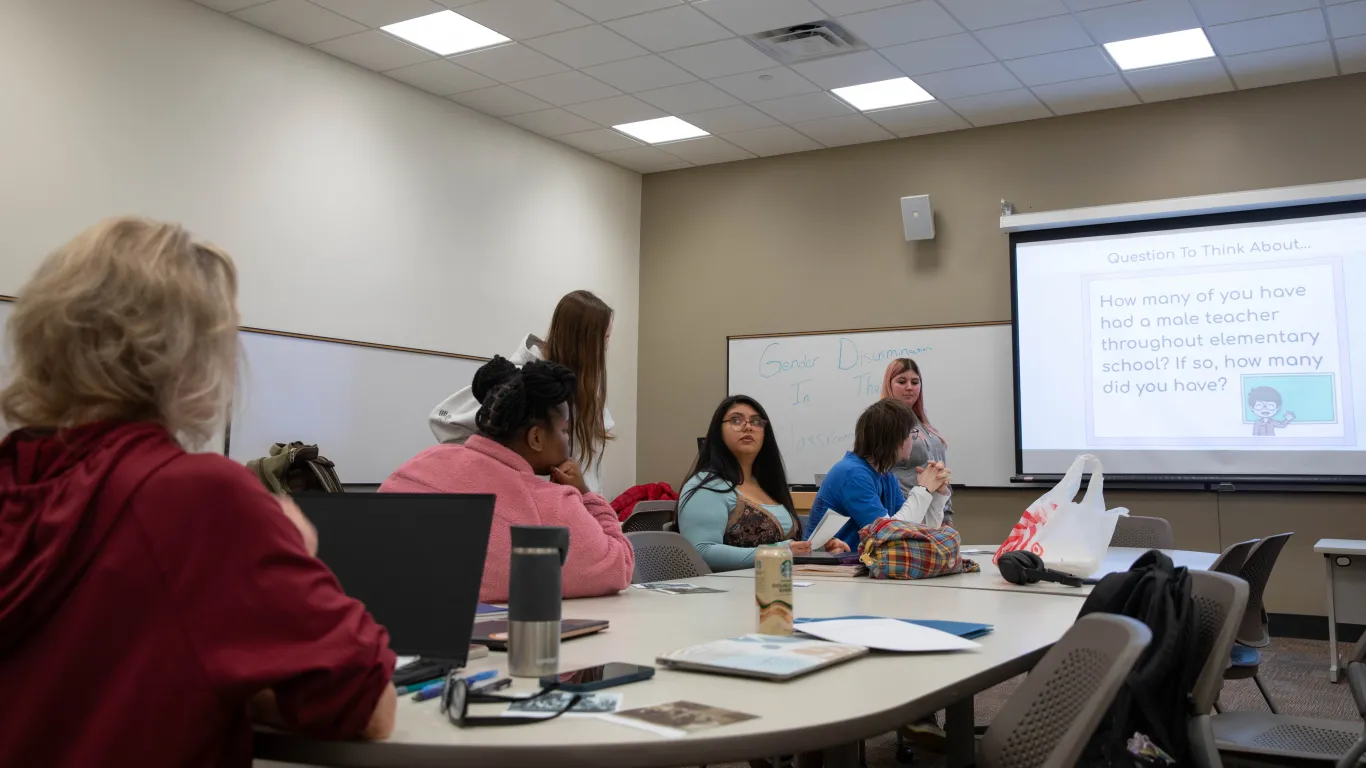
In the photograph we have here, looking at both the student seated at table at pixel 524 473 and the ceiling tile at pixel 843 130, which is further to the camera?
the ceiling tile at pixel 843 130

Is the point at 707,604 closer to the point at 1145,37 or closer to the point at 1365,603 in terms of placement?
the point at 1365,603

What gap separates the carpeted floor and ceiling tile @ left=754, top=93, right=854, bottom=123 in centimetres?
345

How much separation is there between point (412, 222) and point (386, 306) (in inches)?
20.5

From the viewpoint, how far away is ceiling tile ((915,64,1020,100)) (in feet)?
18.3

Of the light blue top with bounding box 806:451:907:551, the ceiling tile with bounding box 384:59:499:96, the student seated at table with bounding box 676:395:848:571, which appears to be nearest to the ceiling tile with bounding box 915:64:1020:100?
the ceiling tile with bounding box 384:59:499:96

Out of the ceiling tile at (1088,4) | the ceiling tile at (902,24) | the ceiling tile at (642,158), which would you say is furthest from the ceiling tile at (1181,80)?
the ceiling tile at (642,158)

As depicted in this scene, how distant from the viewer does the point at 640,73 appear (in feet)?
18.6

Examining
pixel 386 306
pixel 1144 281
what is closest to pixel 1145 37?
pixel 1144 281

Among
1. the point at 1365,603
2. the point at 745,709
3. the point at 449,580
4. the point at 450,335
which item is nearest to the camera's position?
the point at 745,709

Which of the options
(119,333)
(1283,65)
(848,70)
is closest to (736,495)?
(119,333)

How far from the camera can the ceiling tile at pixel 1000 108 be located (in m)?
5.95

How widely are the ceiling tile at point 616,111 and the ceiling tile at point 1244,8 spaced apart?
2978 mm

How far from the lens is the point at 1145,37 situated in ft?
16.8

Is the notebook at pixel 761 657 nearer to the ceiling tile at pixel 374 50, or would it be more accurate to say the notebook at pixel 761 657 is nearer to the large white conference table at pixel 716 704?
the large white conference table at pixel 716 704
